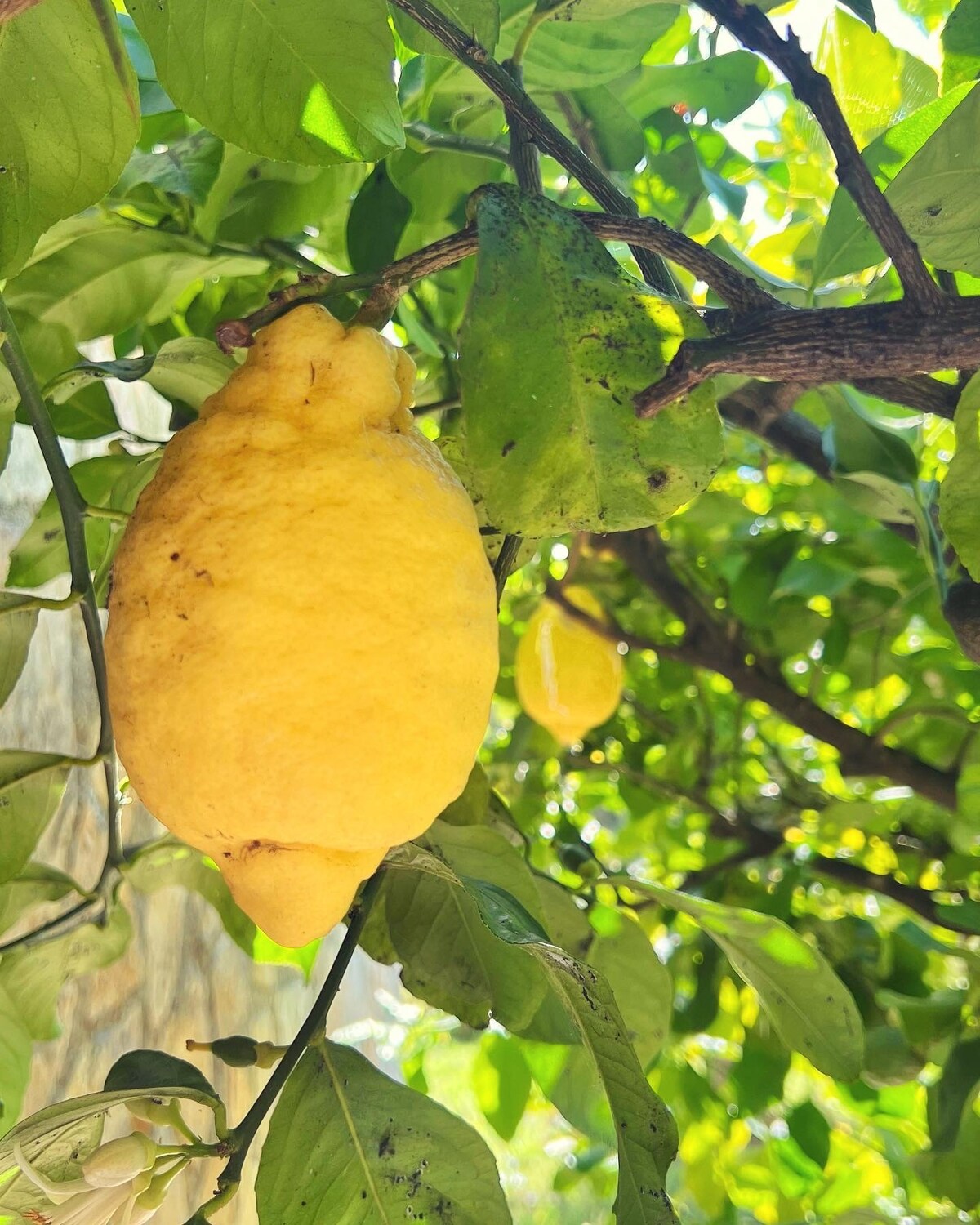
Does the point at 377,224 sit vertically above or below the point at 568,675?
above

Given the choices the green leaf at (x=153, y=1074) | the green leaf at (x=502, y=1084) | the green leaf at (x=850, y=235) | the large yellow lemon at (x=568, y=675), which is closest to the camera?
the green leaf at (x=153, y=1074)

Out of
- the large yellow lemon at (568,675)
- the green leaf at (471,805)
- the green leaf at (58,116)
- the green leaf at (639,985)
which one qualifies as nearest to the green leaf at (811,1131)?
the green leaf at (639,985)

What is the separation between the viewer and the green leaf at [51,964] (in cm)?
47

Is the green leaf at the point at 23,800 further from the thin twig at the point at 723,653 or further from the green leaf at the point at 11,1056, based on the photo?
the thin twig at the point at 723,653

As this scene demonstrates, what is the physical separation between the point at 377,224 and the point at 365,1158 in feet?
1.33

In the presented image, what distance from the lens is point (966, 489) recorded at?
1.20 feet

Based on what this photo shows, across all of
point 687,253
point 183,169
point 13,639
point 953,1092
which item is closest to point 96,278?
point 183,169

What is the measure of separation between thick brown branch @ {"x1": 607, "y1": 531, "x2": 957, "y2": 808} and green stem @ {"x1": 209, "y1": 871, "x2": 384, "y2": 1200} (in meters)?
0.59

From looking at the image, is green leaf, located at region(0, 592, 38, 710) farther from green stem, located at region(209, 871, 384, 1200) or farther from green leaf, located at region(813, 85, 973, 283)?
green leaf, located at region(813, 85, 973, 283)

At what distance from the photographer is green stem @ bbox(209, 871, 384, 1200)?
1.15 ft

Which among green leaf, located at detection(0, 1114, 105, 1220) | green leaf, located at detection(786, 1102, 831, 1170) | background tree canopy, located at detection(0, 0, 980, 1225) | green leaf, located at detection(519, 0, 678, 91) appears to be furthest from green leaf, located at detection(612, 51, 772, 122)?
green leaf, located at detection(786, 1102, 831, 1170)

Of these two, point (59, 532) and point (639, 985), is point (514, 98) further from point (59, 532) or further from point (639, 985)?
point (639, 985)

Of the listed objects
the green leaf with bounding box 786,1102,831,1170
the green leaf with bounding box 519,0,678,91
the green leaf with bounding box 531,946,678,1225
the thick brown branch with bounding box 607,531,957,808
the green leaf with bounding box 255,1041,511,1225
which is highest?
the green leaf with bounding box 519,0,678,91

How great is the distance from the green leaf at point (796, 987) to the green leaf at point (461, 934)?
0.34 ft
